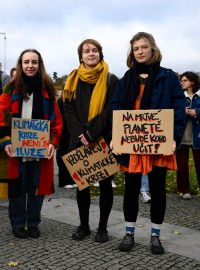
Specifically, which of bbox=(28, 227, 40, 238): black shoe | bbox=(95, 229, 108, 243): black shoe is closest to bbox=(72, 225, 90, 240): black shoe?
bbox=(95, 229, 108, 243): black shoe

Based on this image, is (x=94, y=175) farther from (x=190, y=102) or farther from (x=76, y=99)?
(x=190, y=102)

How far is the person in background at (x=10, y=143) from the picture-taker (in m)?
4.71

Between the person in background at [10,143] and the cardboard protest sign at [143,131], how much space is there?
838mm

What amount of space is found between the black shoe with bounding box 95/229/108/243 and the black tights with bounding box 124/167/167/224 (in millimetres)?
366

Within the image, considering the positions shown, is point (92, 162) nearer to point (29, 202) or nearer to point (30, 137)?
point (30, 137)

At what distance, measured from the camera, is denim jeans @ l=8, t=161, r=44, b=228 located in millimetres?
4859

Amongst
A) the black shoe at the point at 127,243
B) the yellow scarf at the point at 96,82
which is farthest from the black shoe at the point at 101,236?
the yellow scarf at the point at 96,82

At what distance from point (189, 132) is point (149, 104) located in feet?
9.71

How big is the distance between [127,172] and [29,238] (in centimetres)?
140

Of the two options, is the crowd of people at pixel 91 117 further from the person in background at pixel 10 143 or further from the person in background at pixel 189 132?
the person in background at pixel 189 132

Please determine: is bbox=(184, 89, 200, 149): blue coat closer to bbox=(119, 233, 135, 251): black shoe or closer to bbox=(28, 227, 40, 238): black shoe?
bbox=(119, 233, 135, 251): black shoe

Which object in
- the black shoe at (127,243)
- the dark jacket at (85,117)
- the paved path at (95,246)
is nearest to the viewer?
the paved path at (95,246)

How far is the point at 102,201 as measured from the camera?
4754mm

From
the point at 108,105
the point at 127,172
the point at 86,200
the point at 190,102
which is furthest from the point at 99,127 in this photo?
the point at 190,102
